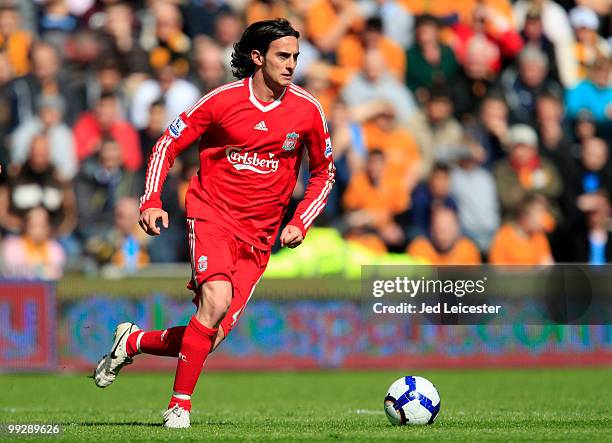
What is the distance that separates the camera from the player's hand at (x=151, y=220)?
27.5 feet

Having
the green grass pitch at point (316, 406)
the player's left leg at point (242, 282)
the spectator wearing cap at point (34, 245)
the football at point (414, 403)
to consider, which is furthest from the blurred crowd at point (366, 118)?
the football at point (414, 403)

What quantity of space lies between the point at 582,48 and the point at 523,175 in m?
2.94

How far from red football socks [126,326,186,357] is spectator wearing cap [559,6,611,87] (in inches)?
445

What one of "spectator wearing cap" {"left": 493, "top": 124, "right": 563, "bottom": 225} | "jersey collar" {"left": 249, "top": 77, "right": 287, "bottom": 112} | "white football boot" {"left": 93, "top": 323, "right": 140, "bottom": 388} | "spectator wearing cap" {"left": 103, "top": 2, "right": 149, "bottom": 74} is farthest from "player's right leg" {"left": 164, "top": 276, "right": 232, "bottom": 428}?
"spectator wearing cap" {"left": 103, "top": 2, "right": 149, "bottom": 74}

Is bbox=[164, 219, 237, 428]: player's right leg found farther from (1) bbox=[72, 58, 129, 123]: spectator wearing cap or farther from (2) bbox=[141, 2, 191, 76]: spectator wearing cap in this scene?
(2) bbox=[141, 2, 191, 76]: spectator wearing cap

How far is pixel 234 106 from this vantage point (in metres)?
8.84

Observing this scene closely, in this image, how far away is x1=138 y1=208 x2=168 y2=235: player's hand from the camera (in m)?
8.38

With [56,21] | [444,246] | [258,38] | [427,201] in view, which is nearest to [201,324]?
[258,38]

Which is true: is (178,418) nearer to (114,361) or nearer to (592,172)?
(114,361)

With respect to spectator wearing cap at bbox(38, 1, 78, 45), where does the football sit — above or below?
below

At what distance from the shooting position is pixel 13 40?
18.2 meters

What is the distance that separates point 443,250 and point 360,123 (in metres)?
2.44

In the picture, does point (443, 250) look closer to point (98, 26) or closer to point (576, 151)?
point (576, 151)

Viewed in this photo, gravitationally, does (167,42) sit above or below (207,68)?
above
